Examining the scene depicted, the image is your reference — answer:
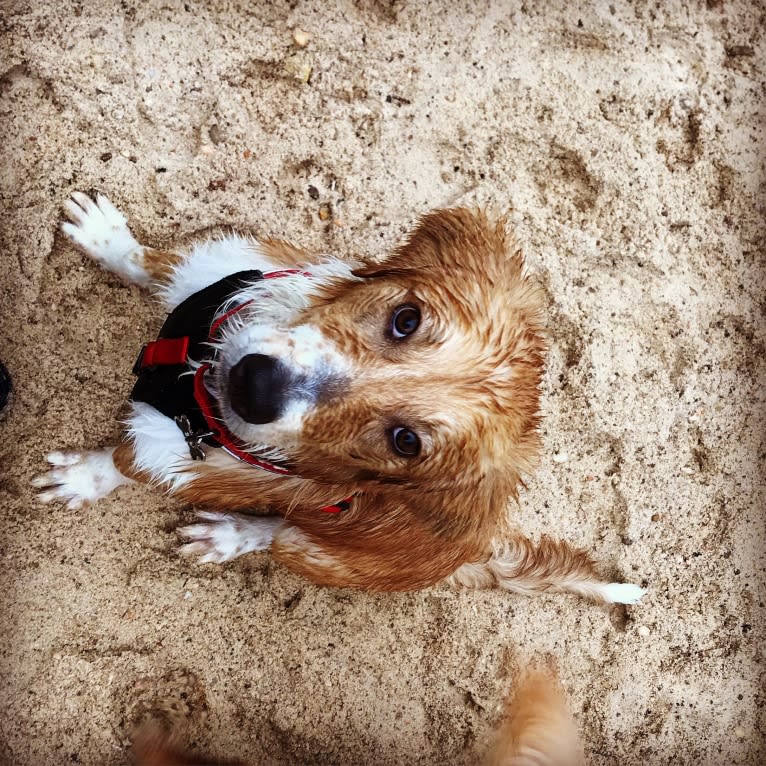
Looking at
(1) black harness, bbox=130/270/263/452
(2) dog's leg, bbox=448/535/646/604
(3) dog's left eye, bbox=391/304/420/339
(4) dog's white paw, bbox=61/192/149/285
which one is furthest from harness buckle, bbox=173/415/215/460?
(2) dog's leg, bbox=448/535/646/604

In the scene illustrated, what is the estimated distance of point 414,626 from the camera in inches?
131

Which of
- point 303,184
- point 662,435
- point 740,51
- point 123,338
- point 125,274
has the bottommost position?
point 123,338

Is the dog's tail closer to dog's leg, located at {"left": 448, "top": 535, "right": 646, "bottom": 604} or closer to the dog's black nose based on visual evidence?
dog's leg, located at {"left": 448, "top": 535, "right": 646, "bottom": 604}

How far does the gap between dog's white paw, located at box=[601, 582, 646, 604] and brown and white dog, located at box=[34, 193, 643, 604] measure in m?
0.79

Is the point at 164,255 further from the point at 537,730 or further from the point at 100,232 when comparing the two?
the point at 537,730

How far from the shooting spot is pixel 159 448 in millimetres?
2559

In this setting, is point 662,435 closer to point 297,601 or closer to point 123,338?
point 297,601

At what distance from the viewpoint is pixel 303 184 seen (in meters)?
3.28

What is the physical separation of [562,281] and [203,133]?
6.62 feet

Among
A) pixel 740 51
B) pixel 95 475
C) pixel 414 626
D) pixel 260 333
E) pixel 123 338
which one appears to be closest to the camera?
pixel 260 333

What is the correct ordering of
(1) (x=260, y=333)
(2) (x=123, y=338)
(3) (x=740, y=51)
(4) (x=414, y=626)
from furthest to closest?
(3) (x=740, y=51) < (4) (x=414, y=626) < (2) (x=123, y=338) < (1) (x=260, y=333)

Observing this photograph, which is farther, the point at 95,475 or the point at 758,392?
the point at 758,392

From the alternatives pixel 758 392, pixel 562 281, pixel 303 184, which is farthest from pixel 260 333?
pixel 758 392

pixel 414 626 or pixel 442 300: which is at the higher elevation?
pixel 442 300
